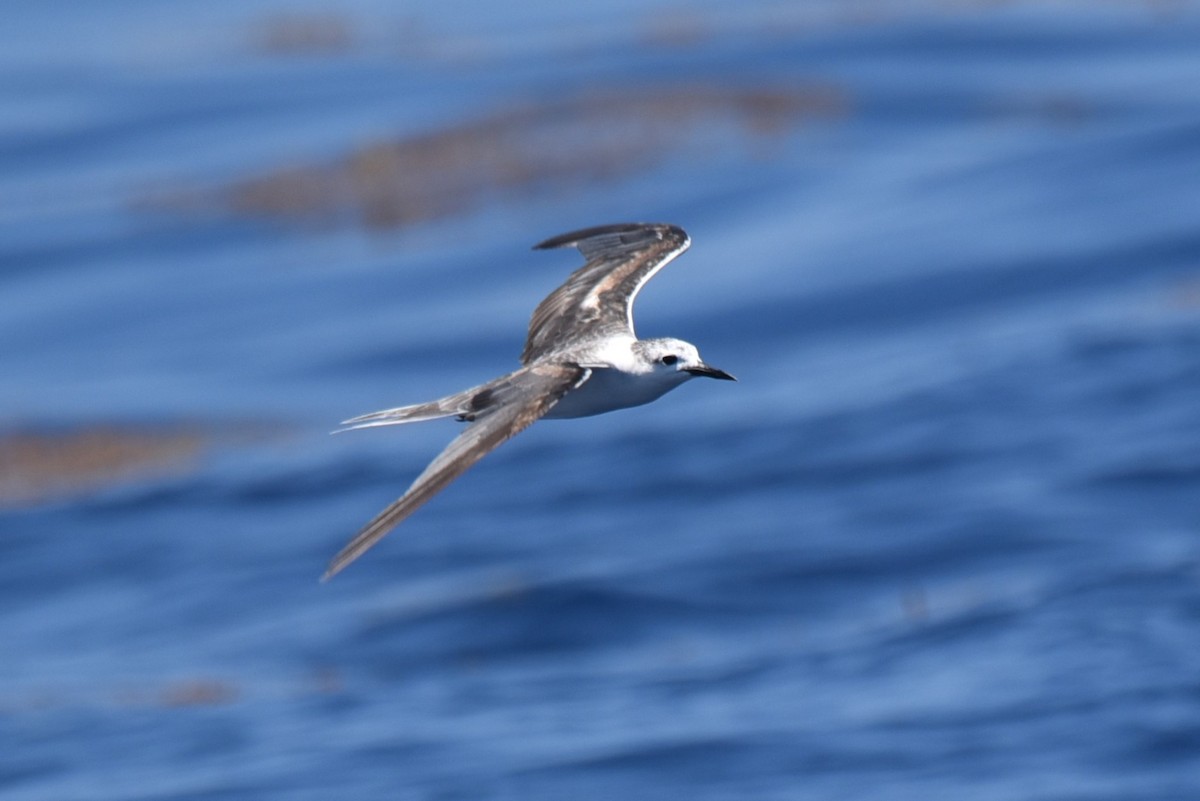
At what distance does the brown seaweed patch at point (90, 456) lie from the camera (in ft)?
111

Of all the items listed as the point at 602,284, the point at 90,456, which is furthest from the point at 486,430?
the point at 90,456

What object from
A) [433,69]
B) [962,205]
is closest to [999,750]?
[962,205]

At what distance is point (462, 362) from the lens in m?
35.2

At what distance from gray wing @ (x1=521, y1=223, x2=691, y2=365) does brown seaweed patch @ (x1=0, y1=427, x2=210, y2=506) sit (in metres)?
21.2

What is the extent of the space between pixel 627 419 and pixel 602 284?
21802mm

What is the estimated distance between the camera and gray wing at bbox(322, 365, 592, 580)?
9406mm

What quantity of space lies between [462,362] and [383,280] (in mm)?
6464

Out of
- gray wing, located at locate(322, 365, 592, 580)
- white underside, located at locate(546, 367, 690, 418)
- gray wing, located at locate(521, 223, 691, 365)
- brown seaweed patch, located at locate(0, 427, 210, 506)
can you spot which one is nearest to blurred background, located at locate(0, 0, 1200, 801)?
brown seaweed patch, located at locate(0, 427, 210, 506)

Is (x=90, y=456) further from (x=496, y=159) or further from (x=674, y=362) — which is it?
(x=674, y=362)

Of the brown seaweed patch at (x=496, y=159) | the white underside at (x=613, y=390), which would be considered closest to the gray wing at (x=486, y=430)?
the white underside at (x=613, y=390)

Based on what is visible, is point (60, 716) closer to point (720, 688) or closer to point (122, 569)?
point (122, 569)

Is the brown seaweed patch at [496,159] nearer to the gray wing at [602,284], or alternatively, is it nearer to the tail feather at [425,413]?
the gray wing at [602,284]

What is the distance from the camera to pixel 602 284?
46.6ft

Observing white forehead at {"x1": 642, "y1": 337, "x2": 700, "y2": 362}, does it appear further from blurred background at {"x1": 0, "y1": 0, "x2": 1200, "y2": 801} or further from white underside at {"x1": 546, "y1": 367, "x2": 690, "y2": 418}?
blurred background at {"x1": 0, "y1": 0, "x2": 1200, "y2": 801}
